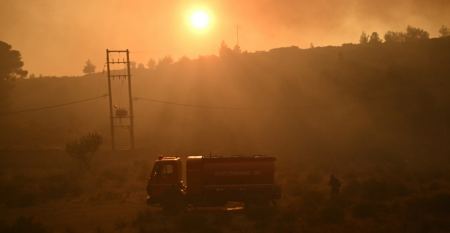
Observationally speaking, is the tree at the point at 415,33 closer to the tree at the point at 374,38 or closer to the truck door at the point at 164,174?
the tree at the point at 374,38

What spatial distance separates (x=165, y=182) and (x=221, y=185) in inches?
120

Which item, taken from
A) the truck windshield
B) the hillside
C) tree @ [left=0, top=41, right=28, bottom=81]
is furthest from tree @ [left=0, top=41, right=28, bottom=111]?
the truck windshield

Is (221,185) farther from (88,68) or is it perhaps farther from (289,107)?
(88,68)

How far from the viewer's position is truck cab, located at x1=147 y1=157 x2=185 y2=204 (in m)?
26.8

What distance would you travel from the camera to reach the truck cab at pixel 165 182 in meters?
26.8

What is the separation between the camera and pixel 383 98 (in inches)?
2997

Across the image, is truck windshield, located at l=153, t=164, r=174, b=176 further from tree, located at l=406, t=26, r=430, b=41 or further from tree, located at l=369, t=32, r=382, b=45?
tree, located at l=406, t=26, r=430, b=41

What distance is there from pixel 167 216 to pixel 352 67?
7117 centimetres

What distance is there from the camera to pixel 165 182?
1066 inches

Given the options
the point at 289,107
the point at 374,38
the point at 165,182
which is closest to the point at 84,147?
the point at 165,182

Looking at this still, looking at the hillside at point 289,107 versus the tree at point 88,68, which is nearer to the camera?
the hillside at point 289,107

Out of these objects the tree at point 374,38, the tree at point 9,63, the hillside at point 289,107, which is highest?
the tree at point 374,38

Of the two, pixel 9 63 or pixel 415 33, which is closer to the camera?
pixel 9 63

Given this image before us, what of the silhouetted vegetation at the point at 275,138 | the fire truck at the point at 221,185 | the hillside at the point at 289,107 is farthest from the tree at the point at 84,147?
the fire truck at the point at 221,185
